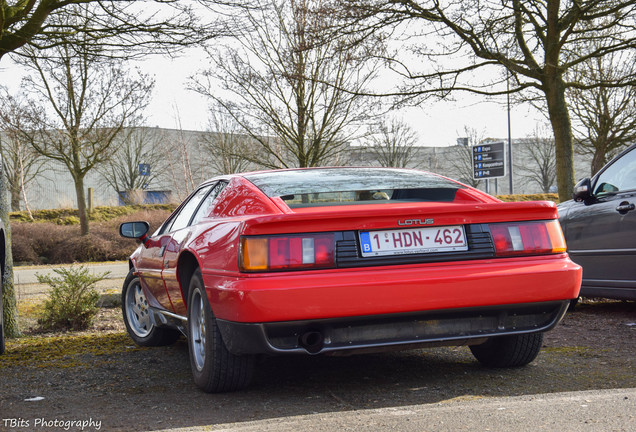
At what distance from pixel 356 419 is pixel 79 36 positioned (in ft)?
21.3

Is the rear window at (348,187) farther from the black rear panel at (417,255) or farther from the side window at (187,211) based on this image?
the side window at (187,211)

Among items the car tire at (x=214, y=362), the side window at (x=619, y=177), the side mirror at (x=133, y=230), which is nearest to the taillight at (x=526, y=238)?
the car tire at (x=214, y=362)

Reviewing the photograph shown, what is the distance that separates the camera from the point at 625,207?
6398 mm

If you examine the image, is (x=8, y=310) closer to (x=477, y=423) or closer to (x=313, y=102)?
(x=477, y=423)

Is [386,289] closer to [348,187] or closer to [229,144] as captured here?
[348,187]

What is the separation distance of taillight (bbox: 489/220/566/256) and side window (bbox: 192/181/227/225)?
1.84 metres

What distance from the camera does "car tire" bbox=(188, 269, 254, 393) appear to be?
4.05 m

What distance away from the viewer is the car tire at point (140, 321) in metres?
6.07

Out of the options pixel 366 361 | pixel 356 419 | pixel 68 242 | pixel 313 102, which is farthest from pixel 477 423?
pixel 68 242

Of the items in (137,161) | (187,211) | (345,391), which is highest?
(137,161)

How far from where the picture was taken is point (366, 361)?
16.6 ft

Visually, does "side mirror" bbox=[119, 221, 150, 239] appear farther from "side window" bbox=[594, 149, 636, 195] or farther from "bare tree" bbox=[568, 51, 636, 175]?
"bare tree" bbox=[568, 51, 636, 175]

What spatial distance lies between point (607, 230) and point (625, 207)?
1.21ft

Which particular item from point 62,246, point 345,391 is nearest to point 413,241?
point 345,391
